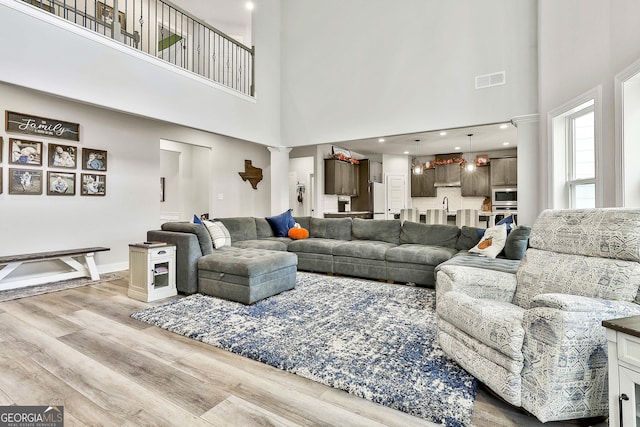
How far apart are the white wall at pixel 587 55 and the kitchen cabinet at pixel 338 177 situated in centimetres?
443

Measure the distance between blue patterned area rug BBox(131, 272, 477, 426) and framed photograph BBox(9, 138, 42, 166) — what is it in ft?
9.49

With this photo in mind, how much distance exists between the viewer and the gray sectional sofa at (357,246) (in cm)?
347

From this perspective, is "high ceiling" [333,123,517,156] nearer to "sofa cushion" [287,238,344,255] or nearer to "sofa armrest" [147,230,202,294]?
"sofa cushion" [287,238,344,255]

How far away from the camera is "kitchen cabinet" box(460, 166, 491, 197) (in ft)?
27.6

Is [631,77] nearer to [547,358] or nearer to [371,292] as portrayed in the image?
[547,358]

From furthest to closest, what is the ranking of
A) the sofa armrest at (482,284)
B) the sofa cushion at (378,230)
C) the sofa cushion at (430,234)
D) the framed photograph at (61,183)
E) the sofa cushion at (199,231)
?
the sofa cushion at (378,230) < the sofa cushion at (430,234) < the framed photograph at (61,183) < the sofa cushion at (199,231) < the sofa armrest at (482,284)

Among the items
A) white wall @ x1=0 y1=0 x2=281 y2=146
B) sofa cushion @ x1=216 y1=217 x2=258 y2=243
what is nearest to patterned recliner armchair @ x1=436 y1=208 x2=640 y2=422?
sofa cushion @ x1=216 y1=217 x2=258 y2=243

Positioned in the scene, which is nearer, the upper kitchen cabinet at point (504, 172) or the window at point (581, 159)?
the window at point (581, 159)

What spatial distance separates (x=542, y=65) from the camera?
13.1ft

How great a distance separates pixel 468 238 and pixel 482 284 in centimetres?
220

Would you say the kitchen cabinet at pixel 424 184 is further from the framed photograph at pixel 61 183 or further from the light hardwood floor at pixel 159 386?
the framed photograph at pixel 61 183

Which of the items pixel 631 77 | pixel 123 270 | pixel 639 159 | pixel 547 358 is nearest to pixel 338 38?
pixel 631 77

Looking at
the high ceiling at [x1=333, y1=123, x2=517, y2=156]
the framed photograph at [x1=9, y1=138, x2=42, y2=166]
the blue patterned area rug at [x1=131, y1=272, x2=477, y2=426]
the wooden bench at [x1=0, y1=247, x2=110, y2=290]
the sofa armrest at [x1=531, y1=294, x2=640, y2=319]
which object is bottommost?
the blue patterned area rug at [x1=131, y1=272, x2=477, y2=426]

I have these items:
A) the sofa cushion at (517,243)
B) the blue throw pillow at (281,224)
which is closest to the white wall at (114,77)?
the blue throw pillow at (281,224)
